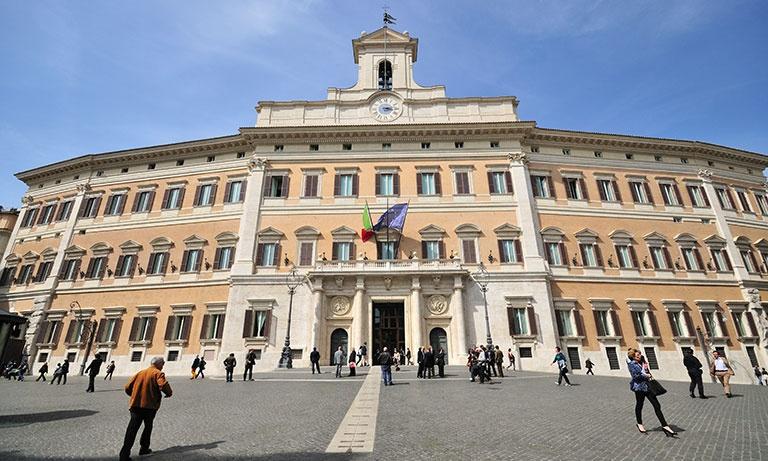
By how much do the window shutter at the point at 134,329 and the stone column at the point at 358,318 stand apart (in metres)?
14.5

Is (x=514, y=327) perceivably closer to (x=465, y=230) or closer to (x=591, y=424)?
(x=465, y=230)

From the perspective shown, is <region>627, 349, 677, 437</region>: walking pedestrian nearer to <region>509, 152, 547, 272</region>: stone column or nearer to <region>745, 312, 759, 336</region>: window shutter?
<region>509, 152, 547, 272</region>: stone column

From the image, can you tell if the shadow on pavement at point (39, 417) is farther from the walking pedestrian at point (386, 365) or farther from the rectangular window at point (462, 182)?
the rectangular window at point (462, 182)

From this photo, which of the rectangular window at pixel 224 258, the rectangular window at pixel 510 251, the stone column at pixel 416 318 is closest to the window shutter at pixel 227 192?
the rectangular window at pixel 224 258

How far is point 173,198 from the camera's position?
28.3 m

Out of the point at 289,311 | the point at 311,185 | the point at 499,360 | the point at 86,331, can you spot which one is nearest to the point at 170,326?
the point at 86,331

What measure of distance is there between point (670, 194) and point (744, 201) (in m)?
7.12

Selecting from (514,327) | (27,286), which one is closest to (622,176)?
(514,327)

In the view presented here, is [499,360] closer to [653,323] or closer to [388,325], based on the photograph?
[388,325]

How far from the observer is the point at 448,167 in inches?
1077

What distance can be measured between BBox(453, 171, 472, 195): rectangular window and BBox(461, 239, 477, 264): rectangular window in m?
3.90

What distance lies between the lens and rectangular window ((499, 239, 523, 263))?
79.8 feet

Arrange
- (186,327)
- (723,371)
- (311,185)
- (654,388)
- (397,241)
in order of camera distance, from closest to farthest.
Result: (654,388) → (723,371) → (186,327) → (397,241) → (311,185)

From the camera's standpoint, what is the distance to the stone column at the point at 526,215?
79.0 ft
